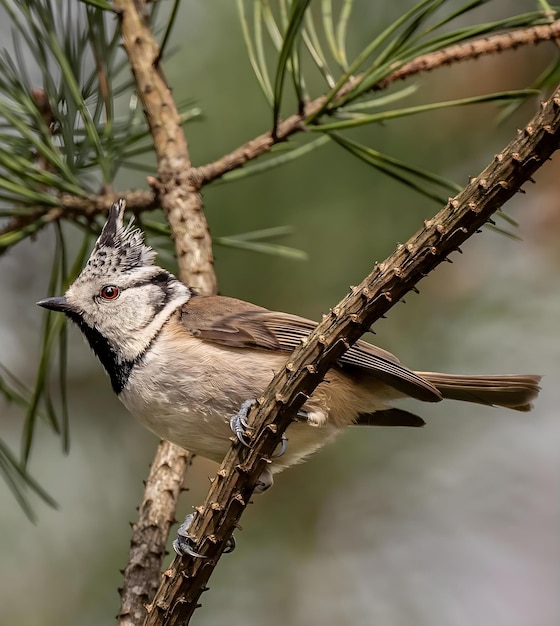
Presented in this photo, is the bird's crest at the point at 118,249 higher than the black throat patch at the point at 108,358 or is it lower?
higher

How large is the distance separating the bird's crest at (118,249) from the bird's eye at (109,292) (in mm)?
52

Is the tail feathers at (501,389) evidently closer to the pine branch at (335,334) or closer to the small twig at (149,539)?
the small twig at (149,539)

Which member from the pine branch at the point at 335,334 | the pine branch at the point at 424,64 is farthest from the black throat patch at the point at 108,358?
the pine branch at the point at 335,334

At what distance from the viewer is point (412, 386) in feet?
7.15

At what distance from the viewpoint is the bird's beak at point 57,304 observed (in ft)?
7.64

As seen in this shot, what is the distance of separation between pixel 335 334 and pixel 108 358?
Result: 3.77 ft

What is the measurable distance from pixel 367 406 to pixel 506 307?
3.17 ft

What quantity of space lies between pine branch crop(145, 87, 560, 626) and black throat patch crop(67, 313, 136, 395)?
769 mm

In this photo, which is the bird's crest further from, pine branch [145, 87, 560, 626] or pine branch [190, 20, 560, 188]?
Answer: pine branch [145, 87, 560, 626]

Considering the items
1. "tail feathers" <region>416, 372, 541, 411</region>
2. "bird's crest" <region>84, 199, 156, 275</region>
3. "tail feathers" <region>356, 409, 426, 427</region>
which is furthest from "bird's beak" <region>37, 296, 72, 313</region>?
"tail feathers" <region>416, 372, 541, 411</region>

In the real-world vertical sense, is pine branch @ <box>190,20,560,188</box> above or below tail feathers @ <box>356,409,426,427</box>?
above

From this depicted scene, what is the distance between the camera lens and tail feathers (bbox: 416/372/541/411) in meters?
2.29

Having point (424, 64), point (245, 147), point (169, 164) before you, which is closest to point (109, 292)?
point (169, 164)

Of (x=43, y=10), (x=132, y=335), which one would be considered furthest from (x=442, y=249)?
(x=43, y=10)
